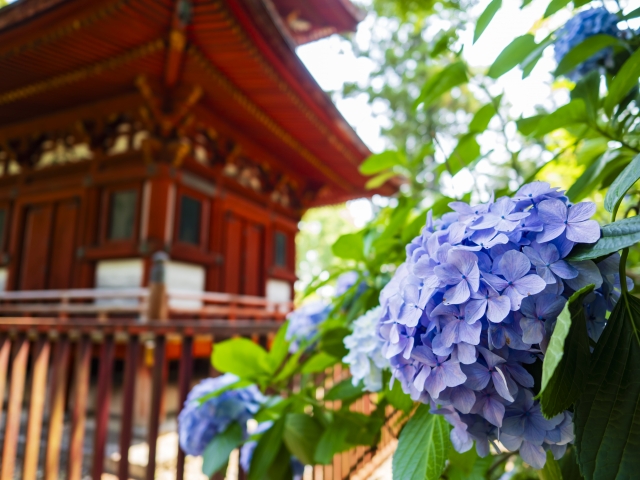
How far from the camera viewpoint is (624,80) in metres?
0.51

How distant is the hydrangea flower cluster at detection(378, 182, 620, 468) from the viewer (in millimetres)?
333

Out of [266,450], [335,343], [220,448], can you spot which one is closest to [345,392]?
[335,343]

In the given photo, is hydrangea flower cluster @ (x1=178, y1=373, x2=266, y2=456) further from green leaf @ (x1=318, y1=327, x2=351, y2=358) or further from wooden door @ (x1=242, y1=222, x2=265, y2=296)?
wooden door @ (x1=242, y1=222, x2=265, y2=296)

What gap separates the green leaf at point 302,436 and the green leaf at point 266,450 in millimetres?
16

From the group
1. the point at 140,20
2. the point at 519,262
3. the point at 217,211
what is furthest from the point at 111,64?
the point at 519,262

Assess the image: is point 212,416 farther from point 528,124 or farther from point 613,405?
point 528,124

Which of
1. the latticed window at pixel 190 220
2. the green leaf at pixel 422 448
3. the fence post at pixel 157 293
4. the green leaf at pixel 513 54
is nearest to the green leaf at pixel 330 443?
the green leaf at pixel 422 448

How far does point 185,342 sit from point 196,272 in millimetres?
3013

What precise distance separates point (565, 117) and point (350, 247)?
0.39 metres

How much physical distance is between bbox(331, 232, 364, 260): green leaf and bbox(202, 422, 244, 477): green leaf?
0.41 metres

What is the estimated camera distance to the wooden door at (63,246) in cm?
412

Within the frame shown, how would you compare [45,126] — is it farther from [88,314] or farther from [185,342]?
[185,342]

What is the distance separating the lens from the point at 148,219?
371 centimetres

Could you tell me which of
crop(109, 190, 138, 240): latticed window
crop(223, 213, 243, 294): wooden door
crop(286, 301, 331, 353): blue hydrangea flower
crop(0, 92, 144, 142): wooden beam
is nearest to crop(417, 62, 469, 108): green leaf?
crop(286, 301, 331, 353): blue hydrangea flower
